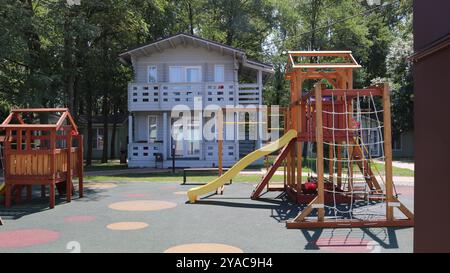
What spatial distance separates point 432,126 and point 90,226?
257 inches

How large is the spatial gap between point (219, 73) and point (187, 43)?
2383 mm

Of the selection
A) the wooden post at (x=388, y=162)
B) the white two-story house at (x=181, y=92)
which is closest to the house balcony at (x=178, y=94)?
the white two-story house at (x=181, y=92)

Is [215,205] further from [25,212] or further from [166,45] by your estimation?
[166,45]

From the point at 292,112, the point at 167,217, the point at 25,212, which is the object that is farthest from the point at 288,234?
the point at 25,212

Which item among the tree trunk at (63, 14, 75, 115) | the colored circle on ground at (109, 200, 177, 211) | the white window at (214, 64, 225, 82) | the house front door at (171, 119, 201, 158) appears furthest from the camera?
the white window at (214, 64, 225, 82)

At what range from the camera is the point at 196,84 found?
23.9 m

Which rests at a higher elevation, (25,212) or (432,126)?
(432,126)

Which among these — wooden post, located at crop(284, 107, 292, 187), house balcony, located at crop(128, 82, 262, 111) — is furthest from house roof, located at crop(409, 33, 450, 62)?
house balcony, located at crop(128, 82, 262, 111)

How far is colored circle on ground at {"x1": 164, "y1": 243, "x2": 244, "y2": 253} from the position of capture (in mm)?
6594

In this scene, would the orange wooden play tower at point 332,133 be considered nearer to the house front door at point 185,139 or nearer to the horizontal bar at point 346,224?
the horizontal bar at point 346,224

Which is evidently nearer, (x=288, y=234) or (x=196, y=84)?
(x=288, y=234)

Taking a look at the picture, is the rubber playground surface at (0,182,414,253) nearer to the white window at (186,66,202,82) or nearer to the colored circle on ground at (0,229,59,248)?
the colored circle on ground at (0,229,59,248)

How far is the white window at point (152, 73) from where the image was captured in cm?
2522

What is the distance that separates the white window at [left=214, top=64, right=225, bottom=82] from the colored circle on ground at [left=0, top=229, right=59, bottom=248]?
58.1 feet
